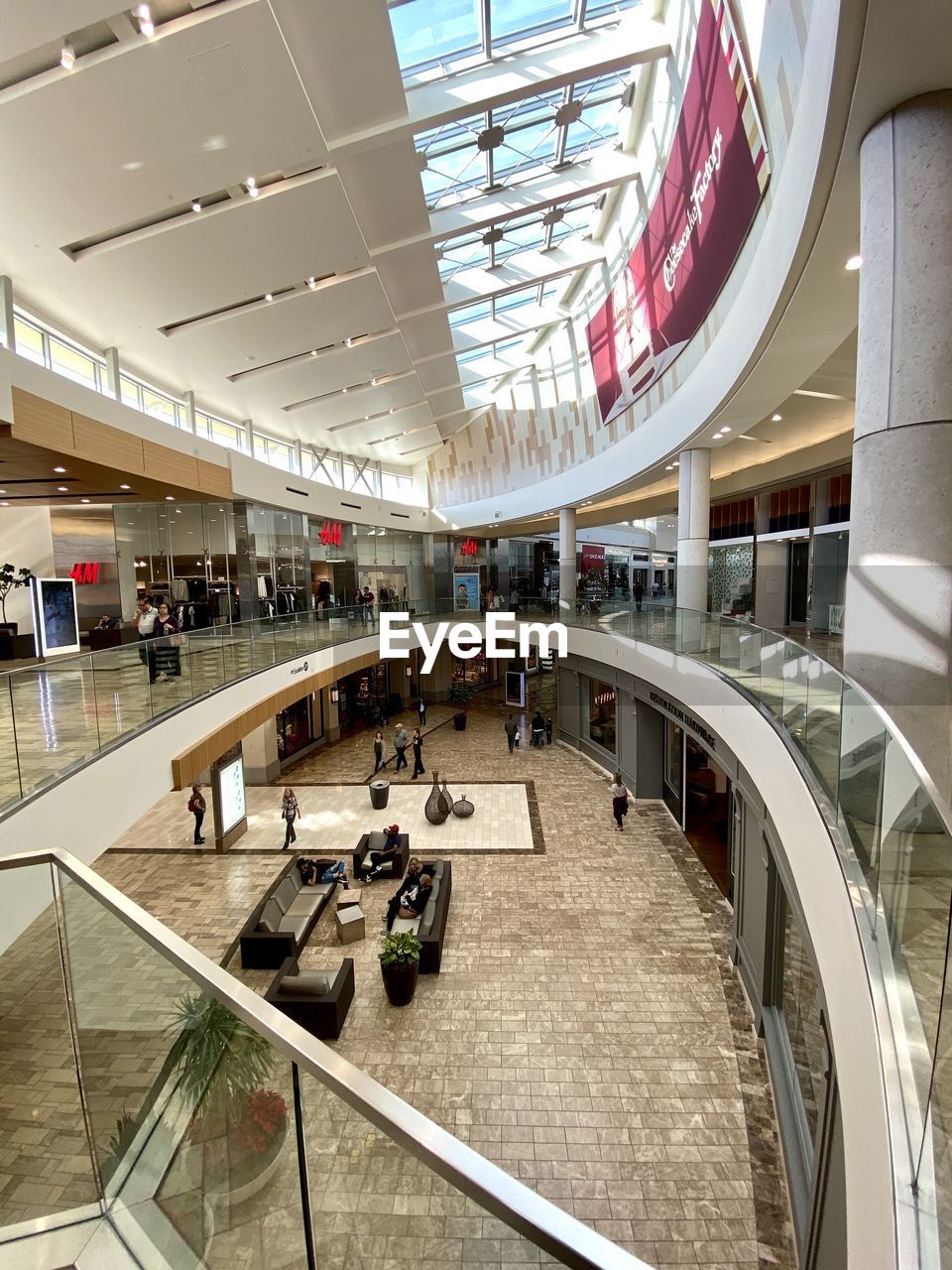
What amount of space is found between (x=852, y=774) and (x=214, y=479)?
1331 centimetres

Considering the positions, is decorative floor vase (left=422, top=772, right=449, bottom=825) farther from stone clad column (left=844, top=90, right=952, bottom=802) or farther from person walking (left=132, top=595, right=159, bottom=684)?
stone clad column (left=844, top=90, right=952, bottom=802)

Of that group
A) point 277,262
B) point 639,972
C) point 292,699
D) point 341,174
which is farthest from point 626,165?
point 639,972

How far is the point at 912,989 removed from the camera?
8.45 feet

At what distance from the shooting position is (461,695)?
2664 centimetres

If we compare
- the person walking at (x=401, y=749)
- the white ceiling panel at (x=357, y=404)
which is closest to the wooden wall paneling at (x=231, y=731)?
the person walking at (x=401, y=749)

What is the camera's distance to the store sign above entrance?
1365 centimetres

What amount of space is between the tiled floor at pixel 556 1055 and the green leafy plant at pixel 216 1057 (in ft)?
0.74

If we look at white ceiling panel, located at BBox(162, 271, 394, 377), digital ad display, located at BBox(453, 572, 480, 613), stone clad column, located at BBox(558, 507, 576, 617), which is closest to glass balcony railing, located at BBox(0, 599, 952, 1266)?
white ceiling panel, located at BBox(162, 271, 394, 377)

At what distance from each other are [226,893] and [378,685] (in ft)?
49.9

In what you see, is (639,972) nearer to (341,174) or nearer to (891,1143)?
(891,1143)

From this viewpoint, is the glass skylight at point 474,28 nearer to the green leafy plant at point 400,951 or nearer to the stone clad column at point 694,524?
the stone clad column at point 694,524

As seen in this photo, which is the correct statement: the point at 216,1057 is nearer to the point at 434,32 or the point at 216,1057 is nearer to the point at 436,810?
the point at 434,32

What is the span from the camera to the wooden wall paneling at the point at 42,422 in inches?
292

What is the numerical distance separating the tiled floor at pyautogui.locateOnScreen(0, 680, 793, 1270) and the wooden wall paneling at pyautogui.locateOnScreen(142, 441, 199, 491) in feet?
24.7
